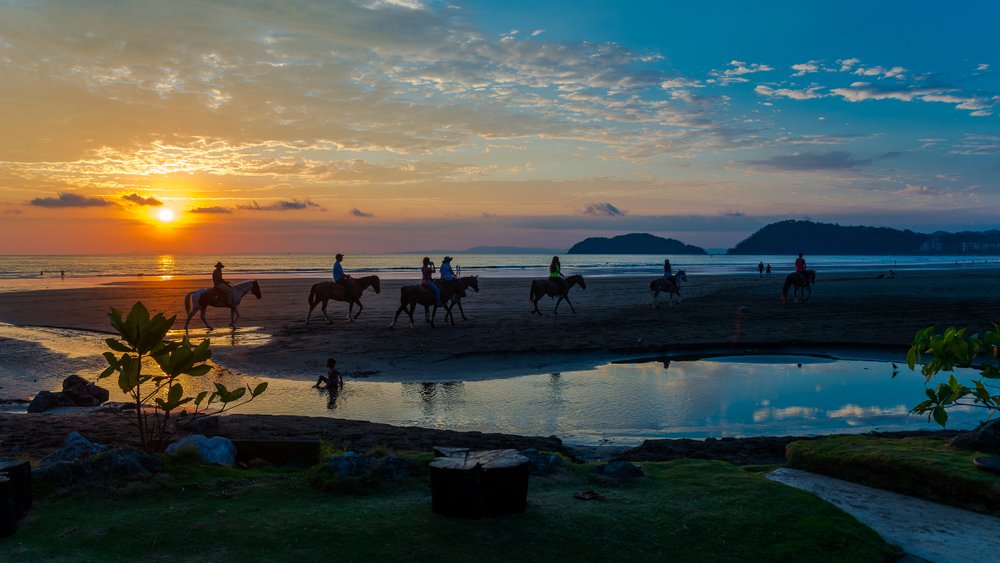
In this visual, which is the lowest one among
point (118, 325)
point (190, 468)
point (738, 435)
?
point (738, 435)

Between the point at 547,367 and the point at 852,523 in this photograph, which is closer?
the point at 852,523

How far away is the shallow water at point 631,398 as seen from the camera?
432 inches

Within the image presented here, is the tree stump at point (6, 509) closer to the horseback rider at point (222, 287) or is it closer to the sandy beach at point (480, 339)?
the sandy beach at point (480, 339)

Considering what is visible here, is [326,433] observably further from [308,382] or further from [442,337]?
[442,337]

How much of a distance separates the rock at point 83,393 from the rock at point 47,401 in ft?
0.30

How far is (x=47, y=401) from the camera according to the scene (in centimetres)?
1173

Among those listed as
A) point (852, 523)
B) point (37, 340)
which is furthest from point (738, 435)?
point (37, 340)

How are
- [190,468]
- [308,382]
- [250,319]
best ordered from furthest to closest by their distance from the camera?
[250,319] < [308,382] < [190,468]

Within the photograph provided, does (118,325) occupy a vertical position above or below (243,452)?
above

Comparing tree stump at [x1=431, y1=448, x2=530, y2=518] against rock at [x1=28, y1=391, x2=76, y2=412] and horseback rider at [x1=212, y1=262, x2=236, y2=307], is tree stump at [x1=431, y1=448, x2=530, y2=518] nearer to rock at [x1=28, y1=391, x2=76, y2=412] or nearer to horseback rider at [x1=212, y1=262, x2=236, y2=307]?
rock at [x1=28, y1=391, x2=76, y2=412]

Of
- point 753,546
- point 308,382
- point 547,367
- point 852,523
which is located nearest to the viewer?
point 753,546

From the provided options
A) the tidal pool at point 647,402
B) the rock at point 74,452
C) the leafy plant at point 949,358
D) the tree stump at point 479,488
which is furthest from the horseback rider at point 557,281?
the tree stump at point 479,488

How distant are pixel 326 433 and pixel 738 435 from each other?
645 centimetres

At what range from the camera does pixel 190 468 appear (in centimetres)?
675
